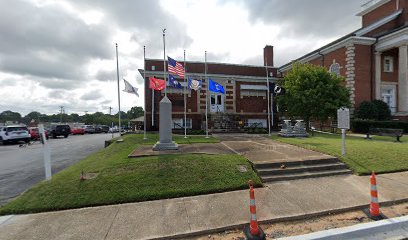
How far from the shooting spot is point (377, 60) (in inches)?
898

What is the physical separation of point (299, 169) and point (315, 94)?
12.9 meters

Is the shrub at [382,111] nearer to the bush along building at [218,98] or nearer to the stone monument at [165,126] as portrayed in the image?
the bush along building at [218,98]

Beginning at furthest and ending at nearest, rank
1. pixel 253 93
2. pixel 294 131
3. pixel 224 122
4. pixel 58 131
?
pixel 58 131 → pixel 253 93 → pixel 224 122 → pixel 294 131

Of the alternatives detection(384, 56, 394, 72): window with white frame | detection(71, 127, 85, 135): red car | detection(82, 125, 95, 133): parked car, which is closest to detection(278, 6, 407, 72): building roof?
detection(384, 56, 394, 72): window with white frame

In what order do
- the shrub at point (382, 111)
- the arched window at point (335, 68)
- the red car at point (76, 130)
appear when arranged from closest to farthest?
the shrub at point (382, 111), the arched window at point (335, 68), the red car at point (76, 130)

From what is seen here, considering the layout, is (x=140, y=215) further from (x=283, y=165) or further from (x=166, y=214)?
(x=283, y=165)

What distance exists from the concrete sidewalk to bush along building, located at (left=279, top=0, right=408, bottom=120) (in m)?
20.4

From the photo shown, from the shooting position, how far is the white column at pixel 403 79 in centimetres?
2150

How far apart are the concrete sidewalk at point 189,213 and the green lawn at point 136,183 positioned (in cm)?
25

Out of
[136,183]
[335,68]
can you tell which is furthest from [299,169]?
[335,68]

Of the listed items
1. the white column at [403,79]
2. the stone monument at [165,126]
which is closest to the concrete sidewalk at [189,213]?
the stone monument at [165,126]

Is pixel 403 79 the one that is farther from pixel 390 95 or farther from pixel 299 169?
pixel 299 169

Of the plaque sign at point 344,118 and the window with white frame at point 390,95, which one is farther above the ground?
the window with white frame at point 390,95

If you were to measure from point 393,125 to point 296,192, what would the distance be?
61.9 feet
